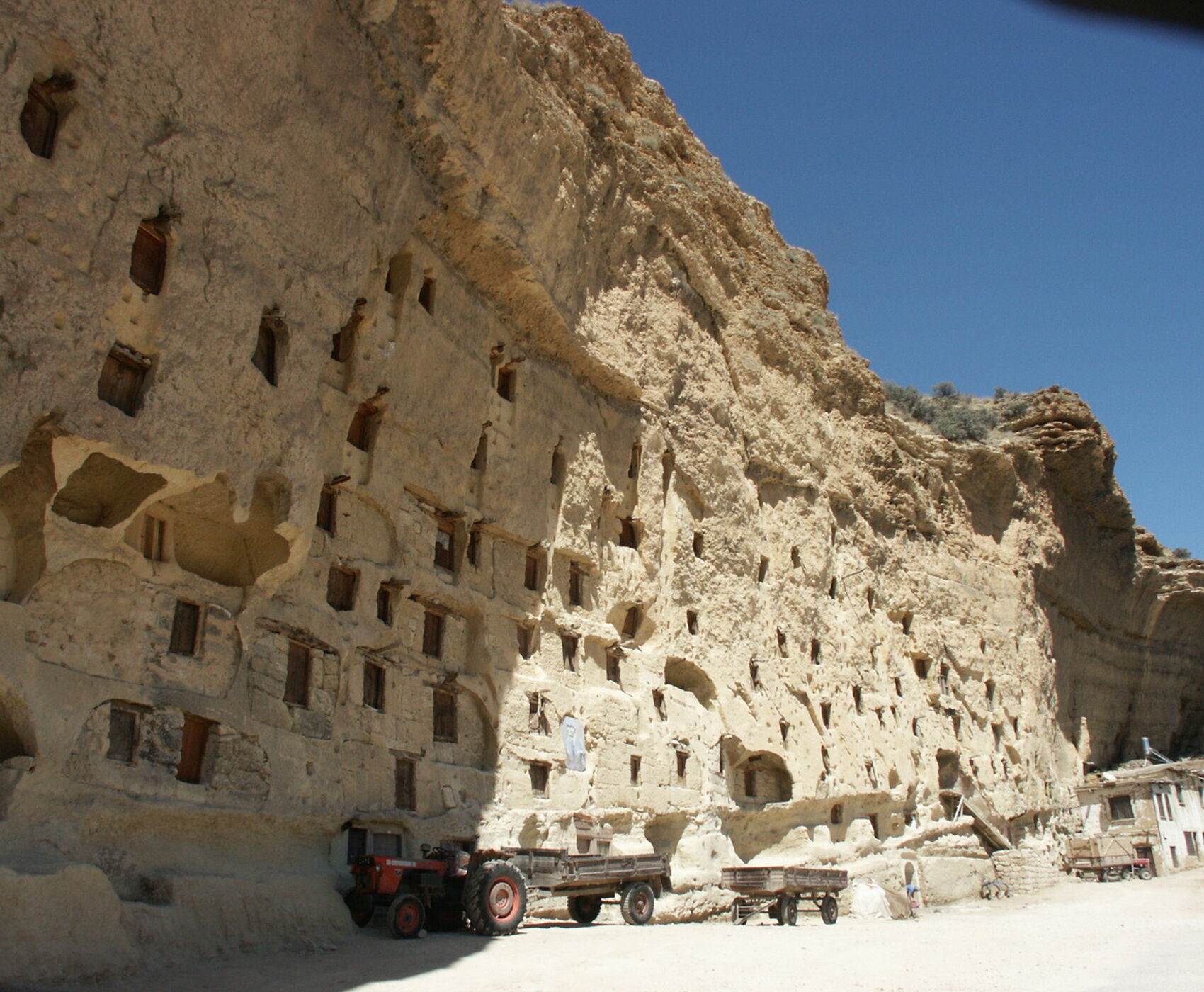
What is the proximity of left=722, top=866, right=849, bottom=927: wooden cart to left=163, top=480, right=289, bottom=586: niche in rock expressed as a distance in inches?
439

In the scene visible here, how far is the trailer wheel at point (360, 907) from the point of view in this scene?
14.8 m

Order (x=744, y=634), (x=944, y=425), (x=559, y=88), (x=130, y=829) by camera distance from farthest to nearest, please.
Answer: (x=944, y=425) → (x=744, y=634) → (x=559, y=88) → (x=130, y=829)

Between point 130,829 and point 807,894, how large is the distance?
1451 centimetres

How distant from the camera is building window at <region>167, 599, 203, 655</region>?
1475 centimetres

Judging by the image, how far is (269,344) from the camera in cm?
1584

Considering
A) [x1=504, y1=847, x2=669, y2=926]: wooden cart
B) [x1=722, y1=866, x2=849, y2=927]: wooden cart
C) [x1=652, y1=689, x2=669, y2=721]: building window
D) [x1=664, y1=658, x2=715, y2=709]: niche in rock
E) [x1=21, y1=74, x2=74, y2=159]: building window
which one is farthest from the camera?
[x1=664, y1=658, x2=715, y2=709]: niche in rock

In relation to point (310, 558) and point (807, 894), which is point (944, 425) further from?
point (310, 558)

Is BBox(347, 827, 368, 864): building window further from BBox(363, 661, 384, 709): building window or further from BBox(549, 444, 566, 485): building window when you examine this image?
BBox(549, 444, 566, 485): building window

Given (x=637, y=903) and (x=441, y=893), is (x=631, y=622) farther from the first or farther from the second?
(x=441, y=893)

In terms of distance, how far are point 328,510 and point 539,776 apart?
23.3 feet

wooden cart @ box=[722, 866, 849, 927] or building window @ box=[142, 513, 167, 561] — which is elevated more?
building window @ box=[142, 513, 167, 561]

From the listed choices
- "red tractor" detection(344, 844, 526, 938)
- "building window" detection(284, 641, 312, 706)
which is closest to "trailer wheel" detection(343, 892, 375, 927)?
"red tractor" detection(344, 844, 526, 938)

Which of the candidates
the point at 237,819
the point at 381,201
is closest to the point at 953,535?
the point at 381,201

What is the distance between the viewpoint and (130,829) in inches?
519
